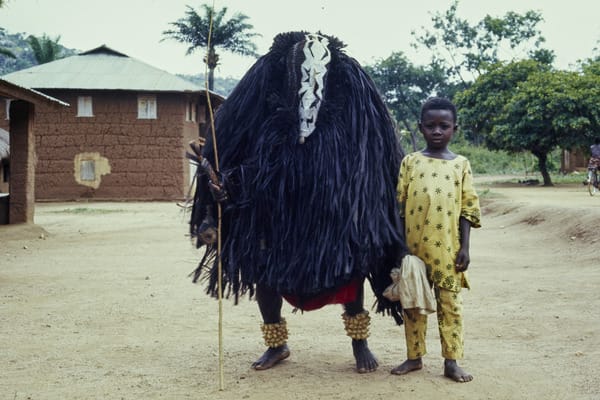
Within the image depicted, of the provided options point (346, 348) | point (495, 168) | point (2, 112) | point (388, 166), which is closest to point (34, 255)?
point (346, 348)

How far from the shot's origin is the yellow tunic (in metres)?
3.50

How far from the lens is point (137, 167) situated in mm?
24859

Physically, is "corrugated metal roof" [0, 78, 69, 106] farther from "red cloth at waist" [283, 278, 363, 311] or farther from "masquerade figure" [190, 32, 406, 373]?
"red cloth at waist" [283, 278, 363, 311]

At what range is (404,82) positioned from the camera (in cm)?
4891

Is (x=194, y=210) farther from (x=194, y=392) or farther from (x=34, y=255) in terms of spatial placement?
(x=34, y=255)

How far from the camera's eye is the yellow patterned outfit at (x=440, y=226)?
350cm

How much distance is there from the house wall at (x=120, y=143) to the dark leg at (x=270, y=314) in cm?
2145

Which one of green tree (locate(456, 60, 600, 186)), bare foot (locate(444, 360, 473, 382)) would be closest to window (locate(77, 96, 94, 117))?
green tree (locate(456, 60, 600, 186))

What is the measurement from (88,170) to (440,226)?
23028mm

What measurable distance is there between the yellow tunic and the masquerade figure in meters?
0.10

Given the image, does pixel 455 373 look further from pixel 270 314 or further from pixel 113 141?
pixel 113 141

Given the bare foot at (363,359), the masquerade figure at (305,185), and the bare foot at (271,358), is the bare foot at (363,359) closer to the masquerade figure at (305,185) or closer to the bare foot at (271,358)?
the masquerade figure at (305,185)

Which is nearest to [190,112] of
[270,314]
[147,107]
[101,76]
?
[147,107]

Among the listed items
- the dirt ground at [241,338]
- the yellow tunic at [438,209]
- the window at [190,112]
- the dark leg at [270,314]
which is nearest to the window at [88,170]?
the window at [190,112]
